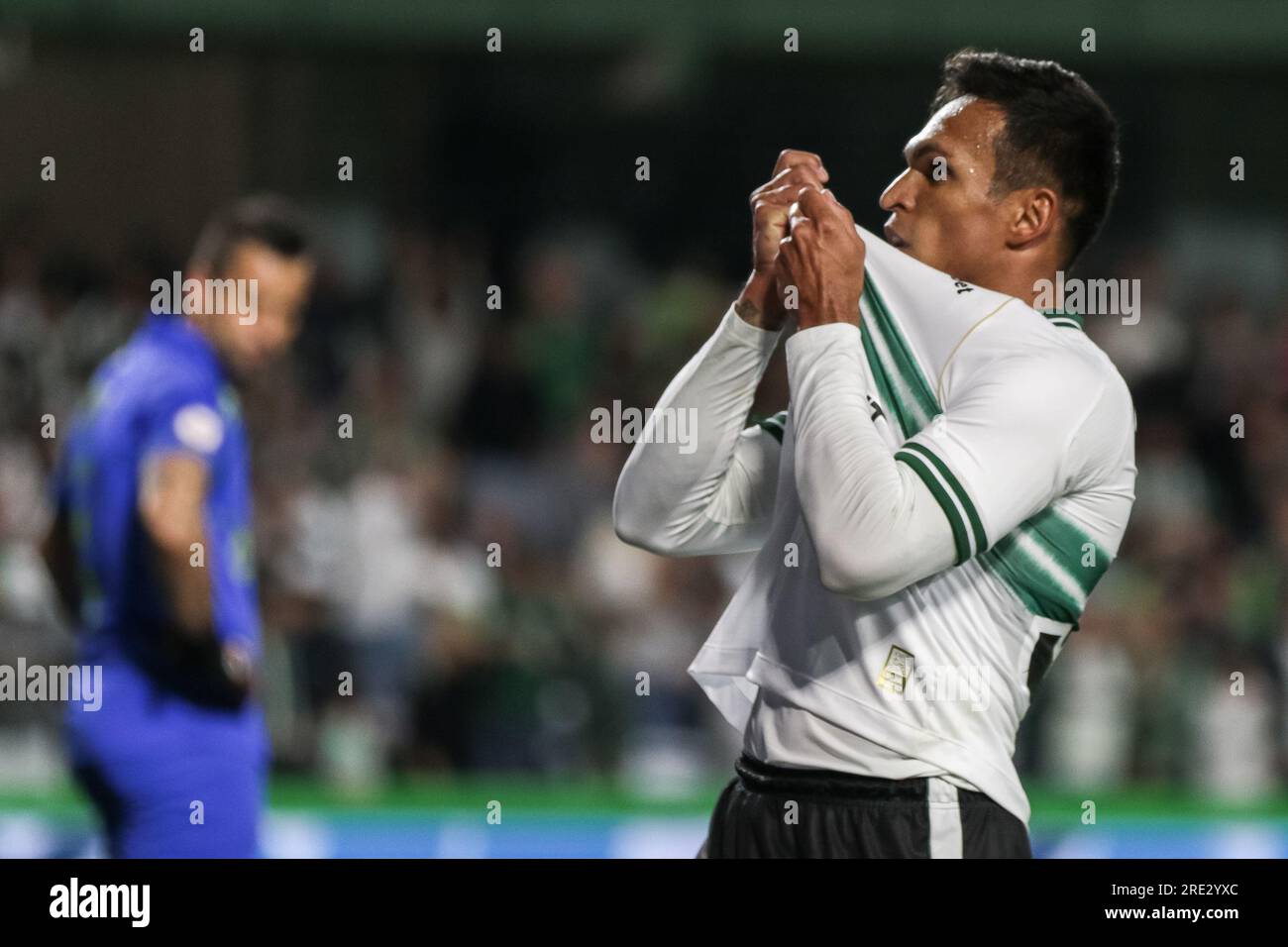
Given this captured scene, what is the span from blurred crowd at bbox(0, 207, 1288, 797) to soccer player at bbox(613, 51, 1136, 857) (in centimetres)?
575

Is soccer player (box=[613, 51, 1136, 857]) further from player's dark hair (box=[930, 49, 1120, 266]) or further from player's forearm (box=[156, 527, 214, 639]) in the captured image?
player's forearm (box=[156, 527, 214, 639])

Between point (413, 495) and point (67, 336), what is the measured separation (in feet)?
7.03

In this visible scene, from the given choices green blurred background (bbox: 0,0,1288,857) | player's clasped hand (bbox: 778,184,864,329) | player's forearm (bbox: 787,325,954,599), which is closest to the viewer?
player's forearm (bbox: 787,325,954,599)

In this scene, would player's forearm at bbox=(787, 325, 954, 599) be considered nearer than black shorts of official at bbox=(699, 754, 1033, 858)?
Yes

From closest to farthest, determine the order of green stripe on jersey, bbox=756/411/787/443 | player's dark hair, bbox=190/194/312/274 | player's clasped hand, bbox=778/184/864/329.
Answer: player's clasped hand, bbox=778/184/864/329, green stripe on jersey, bbox=756/411/787/443, player's dark hair, bbox=190/194/312/274

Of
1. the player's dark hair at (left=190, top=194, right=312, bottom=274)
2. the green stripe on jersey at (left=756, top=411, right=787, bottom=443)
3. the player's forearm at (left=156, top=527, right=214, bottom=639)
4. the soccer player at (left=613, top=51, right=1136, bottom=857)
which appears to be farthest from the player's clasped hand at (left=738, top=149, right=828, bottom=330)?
the player's dark hair at (left=190, top=194, right=312, bottom=274)

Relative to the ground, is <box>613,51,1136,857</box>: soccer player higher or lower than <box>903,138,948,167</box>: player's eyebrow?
lower

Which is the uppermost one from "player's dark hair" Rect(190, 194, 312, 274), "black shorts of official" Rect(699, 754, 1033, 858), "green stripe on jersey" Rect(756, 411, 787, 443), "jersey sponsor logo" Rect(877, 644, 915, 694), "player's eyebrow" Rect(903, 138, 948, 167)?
"player's dark hair" Rect(190, 194, 312, 274)

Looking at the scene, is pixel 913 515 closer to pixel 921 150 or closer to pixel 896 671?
pixel 896 671

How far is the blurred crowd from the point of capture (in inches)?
326

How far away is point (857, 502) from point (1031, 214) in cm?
63

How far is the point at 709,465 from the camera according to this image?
2.65 meters

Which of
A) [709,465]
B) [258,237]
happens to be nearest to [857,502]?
[709,465]

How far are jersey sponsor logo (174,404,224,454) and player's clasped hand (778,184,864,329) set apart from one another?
8.01ft
